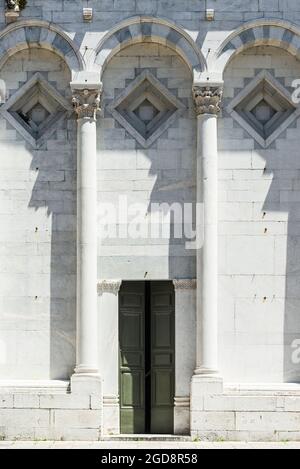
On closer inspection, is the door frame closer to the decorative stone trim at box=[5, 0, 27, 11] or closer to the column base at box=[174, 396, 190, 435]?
the column base at box=[174, 396, 190, 435]

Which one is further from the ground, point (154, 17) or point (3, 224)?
point (154, 17)

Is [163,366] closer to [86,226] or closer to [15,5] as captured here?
[86,226]

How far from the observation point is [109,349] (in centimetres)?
1900

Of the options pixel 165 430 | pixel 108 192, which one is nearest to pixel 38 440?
pixel 165 430

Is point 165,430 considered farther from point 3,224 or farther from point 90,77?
point 90,77

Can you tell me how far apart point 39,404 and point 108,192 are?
4540mm

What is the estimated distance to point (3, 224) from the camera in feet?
63.3

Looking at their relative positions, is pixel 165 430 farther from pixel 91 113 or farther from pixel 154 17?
pixel 154 17

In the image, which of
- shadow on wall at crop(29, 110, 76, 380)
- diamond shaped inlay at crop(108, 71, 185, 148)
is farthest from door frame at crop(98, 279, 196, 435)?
diamond shaped inlay at crop(108, 71, 185, 148)

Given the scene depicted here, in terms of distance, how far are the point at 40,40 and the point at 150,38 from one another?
2273 mm

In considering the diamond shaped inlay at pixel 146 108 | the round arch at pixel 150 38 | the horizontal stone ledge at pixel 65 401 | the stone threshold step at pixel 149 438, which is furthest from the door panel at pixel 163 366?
A: the round arch at pixel 150 38

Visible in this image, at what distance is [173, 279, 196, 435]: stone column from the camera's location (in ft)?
61.7

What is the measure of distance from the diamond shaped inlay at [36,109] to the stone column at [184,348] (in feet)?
13.9

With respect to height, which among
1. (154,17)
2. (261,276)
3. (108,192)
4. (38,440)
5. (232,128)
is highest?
(154,17)
